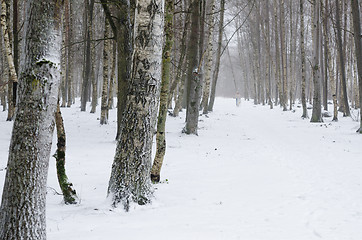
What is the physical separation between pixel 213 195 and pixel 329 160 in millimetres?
4024

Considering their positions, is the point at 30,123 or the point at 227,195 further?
the point at 227,195

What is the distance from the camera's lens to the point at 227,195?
194 inches

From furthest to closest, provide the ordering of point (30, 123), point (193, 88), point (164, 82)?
point (193, 88), point (164, 82), point (30, 123)

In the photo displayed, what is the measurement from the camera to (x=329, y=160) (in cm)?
747

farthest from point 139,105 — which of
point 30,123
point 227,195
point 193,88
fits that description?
point 193,88

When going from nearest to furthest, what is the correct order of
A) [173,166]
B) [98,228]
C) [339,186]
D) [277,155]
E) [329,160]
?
[98,228], [339,186], [173,166], [329,160], [277,155]

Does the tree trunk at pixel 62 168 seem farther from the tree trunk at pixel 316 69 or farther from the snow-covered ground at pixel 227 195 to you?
the tree trunk at pixel 316 69

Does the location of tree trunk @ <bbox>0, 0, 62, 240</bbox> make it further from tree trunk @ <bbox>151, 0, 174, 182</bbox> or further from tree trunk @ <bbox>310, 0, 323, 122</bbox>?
tree trunk @ <bbox>310, 0, 323, 122</bbox>

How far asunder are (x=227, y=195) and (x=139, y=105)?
2.13 metres

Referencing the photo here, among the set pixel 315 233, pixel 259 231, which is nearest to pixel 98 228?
pixel 259 231

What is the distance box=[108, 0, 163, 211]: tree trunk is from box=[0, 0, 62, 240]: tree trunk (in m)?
1.47

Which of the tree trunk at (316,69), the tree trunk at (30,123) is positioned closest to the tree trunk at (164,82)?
the tree trunk at (30,123)

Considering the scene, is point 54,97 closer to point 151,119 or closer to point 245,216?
point 151,119

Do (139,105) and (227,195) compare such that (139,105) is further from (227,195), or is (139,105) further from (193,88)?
(193,88)
